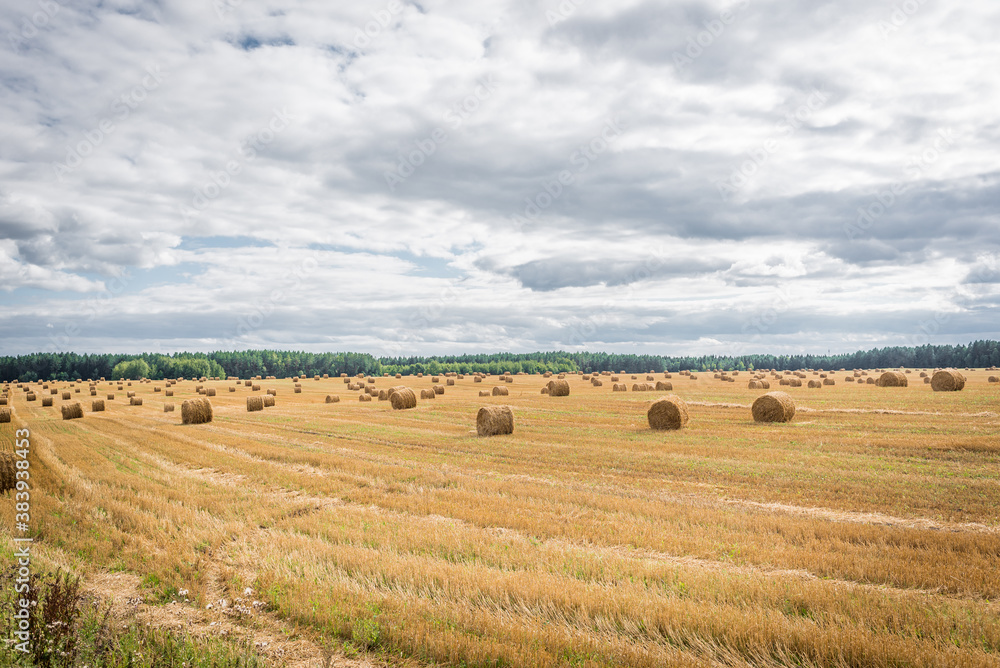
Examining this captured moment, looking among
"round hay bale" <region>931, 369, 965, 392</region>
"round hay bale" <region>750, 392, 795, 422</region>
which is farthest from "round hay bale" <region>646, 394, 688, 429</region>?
"round hay bale" <region>931, 369, 965, 392</region>

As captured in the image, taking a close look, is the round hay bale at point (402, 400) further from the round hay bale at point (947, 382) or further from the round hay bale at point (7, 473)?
the round hay bale at point (947, 382)

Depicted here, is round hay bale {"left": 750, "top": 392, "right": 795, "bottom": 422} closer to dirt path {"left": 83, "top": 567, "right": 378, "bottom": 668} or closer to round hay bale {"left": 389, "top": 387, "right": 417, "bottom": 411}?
round hay bale {"left": 389, "top": 387, "right": 417, "bottom": 411}

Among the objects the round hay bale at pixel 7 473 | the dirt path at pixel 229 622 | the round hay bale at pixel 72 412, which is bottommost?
the round hay bale at pixel 72 412

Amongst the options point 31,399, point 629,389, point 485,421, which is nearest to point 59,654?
point 485,421

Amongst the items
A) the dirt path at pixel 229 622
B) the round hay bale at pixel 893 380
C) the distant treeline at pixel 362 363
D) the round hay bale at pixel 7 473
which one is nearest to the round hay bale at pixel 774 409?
the dirt path at pixel 229 622

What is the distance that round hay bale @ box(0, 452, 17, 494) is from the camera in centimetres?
1427

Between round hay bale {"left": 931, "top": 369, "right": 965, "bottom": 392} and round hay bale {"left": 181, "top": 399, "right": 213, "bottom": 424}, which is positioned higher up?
round hay bale {"left": 931, "top": 369, "right": 965, "bottom": 392}

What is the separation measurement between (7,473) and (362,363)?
518 feet

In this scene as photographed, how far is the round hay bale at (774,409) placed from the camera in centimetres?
2667

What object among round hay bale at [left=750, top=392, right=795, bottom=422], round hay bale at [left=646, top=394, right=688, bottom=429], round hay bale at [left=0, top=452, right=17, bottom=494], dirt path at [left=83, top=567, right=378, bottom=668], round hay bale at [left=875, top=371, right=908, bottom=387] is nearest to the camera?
dirt path at [left=83, top=567, right=378, bottom=668]

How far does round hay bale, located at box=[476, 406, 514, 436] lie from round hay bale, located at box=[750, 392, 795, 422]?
12019 mm

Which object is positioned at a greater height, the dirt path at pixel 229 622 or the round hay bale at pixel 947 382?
the round hay bale at pixel 947 382

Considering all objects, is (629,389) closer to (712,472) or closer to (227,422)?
(227,422)

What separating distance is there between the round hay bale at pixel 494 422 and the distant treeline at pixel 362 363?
369ft
